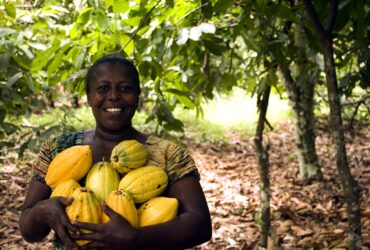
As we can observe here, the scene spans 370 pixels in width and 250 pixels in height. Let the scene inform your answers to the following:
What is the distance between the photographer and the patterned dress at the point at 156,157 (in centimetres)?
146

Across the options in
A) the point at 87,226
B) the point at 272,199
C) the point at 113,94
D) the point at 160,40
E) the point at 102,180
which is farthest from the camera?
the point at 272,199

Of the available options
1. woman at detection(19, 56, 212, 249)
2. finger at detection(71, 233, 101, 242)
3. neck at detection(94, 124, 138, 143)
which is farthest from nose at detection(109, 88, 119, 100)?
finger at detection(71, 233, 101, 242)

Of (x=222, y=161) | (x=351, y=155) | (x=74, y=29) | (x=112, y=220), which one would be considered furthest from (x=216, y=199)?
(x=112, y=220)

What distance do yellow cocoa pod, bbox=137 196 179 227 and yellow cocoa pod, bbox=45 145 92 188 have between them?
0.20 meters

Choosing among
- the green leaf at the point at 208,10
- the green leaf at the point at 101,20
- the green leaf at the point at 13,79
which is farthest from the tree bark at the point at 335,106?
the green leaf at the point at 13,79

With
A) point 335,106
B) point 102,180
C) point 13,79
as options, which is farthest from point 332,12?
point 13,79

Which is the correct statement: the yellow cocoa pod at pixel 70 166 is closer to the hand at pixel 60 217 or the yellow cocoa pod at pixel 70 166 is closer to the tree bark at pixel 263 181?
the hand at pixel 60 217

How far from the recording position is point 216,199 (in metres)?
4.38

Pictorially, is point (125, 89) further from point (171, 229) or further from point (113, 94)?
point (171, 229)

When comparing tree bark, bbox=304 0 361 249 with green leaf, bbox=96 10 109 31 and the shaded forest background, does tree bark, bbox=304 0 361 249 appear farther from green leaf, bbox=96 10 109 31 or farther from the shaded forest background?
green leaf, bbox=96 10 109 31

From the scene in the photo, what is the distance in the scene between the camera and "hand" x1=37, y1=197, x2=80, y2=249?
1.21m

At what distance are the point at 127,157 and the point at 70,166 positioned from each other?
6.0 inches

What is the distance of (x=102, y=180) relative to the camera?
1.28 meters

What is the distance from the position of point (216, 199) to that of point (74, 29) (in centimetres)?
234
